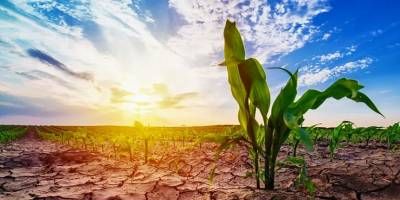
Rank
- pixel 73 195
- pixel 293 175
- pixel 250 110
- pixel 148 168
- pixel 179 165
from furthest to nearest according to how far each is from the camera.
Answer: pixel 179 165
pixel 148 168
pixel 293 175
pixel 73 195
pixel 250 110

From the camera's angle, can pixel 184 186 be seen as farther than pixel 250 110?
Yes

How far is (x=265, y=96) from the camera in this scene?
1.82 m

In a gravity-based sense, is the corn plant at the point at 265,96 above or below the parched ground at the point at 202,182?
above

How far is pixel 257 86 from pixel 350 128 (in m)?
2.84

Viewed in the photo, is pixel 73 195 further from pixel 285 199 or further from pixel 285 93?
pixel 285 93

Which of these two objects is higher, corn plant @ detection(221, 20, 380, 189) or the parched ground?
corn plant @ detection(221, 20, 380, 189)

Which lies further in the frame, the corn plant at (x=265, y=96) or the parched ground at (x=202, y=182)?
the parched ground at (x=202, y=182)

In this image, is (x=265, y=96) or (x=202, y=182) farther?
(x=202, y=182)

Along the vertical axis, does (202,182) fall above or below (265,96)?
below

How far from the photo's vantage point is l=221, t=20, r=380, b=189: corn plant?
1699 mm

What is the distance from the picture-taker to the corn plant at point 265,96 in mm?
1699

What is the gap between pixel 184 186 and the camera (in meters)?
2.36

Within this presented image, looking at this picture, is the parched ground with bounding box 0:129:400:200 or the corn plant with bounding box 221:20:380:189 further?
the parched ground with bounding box 0:129:400:200

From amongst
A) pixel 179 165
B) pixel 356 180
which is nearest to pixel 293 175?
pixel 356 180
